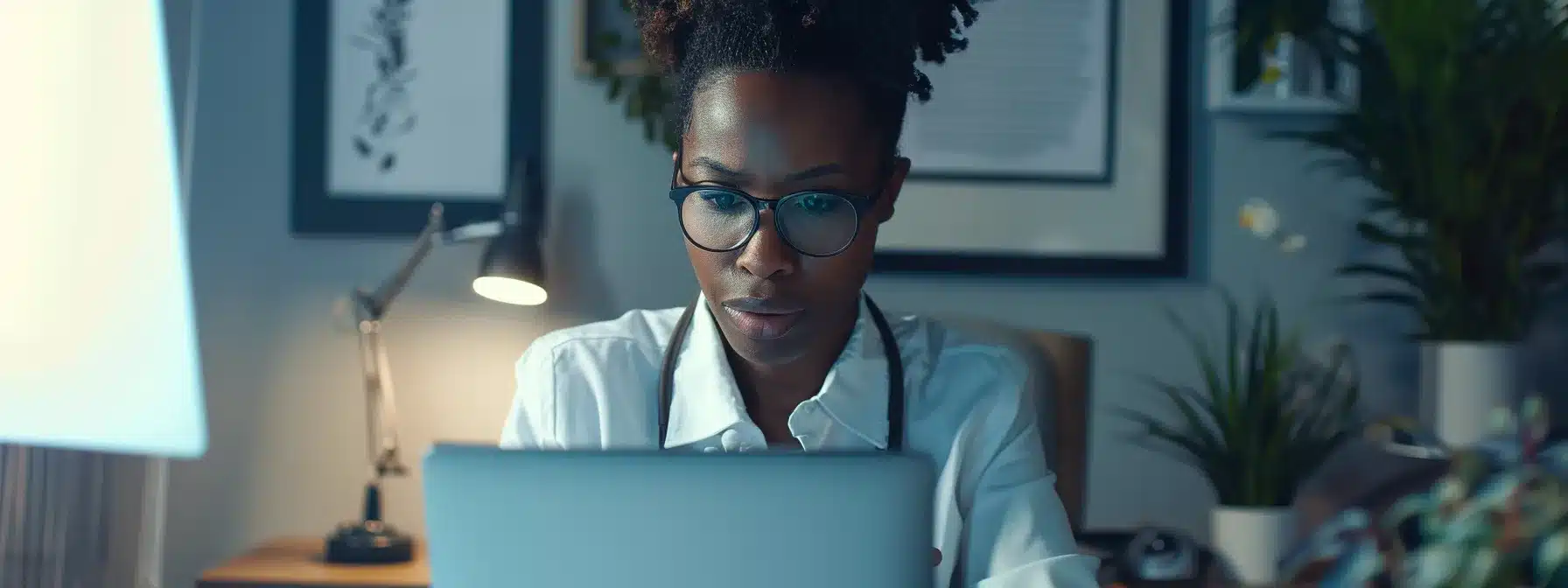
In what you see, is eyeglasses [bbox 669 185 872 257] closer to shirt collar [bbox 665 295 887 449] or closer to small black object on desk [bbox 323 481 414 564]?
shirt collar [bbox 665 295 887 449]

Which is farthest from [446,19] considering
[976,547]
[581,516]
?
[581,516]

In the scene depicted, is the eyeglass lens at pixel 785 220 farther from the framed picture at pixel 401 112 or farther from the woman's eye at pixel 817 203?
the framed picture at pixel 401 112

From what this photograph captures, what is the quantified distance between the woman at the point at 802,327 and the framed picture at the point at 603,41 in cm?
116

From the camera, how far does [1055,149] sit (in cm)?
245

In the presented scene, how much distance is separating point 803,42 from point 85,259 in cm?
84

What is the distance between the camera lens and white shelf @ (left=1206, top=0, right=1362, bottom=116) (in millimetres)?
2412

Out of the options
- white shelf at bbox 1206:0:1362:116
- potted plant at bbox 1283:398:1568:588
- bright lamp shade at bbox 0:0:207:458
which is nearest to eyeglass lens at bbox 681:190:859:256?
potted plant at bbox 1283:398:1568:588

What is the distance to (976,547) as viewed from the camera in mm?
1104

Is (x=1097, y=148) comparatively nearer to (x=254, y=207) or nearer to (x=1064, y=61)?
(x=1064, y=61)

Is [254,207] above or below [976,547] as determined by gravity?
above

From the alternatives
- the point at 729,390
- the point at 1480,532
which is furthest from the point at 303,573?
the point at 1480,532

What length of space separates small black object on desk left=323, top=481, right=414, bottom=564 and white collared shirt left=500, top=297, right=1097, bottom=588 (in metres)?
0.92

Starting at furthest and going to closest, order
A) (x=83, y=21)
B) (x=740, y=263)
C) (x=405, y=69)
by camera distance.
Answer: (x=405, y=69)
(x=83, y=21)
(x=740, y=263)

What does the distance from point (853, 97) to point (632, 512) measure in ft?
1.93
